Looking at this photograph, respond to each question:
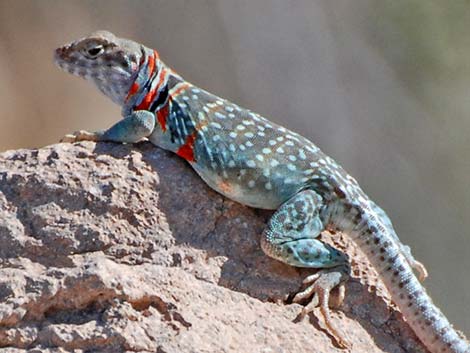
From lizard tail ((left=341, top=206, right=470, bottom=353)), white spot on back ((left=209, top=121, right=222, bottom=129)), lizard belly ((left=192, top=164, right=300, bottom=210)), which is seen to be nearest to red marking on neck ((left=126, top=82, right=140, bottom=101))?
white spot on back ((left=209, top=121, right=222, bottom=129))

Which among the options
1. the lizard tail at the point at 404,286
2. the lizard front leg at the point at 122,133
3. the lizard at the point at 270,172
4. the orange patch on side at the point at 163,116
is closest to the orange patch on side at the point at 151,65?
the lizard at the point at 270,172

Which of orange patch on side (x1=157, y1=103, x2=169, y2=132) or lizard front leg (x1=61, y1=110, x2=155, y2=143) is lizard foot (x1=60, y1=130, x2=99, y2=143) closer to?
lizard front leg (x1=61, y1=110, x2=155, y2=143)

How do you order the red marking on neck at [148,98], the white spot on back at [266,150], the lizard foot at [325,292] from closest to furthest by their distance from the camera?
the lizard foot at [325,292], the white spot on back at [266,150], the red marking on neck at [148,98]

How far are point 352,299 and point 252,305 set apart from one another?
0.47m

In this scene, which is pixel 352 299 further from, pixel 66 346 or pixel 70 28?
pixel 70 28

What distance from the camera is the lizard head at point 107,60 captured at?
4848 mm

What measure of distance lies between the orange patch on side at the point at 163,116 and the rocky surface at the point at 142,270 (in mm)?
132

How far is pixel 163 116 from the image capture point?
472 cm

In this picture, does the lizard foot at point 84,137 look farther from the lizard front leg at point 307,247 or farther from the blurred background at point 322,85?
the blurred background at point 322,85

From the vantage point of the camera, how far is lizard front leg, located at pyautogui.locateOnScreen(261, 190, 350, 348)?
4285 mm

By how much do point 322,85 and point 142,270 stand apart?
5.93 meters

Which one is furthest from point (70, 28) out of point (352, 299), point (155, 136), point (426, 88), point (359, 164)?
point (352, 299)

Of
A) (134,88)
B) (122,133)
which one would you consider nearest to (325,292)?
(122,133)

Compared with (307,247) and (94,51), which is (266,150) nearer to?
(307,247)
